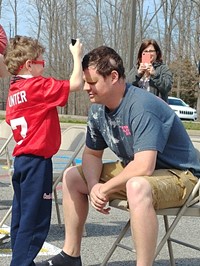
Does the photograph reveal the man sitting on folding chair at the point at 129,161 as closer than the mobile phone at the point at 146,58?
Yes

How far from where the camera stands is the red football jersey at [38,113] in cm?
345

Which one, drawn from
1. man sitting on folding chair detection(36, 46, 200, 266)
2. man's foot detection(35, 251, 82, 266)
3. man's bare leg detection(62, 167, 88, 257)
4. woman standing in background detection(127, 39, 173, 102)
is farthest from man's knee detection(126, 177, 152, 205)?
woman standing in background detection(127, 39, 173, 102)

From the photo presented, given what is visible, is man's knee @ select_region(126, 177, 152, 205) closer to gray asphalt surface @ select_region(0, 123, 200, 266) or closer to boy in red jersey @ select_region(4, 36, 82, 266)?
boy in red jersey @ select_region(4, 36, 82, 266)

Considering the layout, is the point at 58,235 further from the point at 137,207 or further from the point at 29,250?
the point at 137,207

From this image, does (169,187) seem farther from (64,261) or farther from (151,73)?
(151,73)

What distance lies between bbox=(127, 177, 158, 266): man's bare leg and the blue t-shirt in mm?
275

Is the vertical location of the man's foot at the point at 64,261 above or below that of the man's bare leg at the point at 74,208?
below

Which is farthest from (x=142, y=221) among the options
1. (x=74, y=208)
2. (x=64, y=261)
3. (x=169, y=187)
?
(x=64, y=261)

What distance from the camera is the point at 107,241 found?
15.2 ft

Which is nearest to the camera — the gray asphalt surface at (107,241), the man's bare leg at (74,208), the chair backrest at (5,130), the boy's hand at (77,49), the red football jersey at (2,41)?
the boy's hand at (77,49)

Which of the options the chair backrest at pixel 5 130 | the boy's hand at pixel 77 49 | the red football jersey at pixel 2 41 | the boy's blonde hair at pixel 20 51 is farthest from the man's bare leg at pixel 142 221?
the chair backrest at pixel 5 130

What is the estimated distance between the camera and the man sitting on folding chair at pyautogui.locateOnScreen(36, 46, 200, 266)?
3180mm

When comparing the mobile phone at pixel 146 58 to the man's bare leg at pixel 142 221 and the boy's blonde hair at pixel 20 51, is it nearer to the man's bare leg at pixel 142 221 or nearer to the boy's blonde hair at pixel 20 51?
the boy's blonde hair at pixel 20 51

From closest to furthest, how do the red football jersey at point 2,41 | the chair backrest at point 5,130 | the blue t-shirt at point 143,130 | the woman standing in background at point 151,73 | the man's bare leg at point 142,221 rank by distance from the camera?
the man's bare leg at point 142,221, the blue t-shirt at point 143,130, the red football jersey at point 2,41, the woman standing in background at point 151,73, the chair backrest at point 5,130
